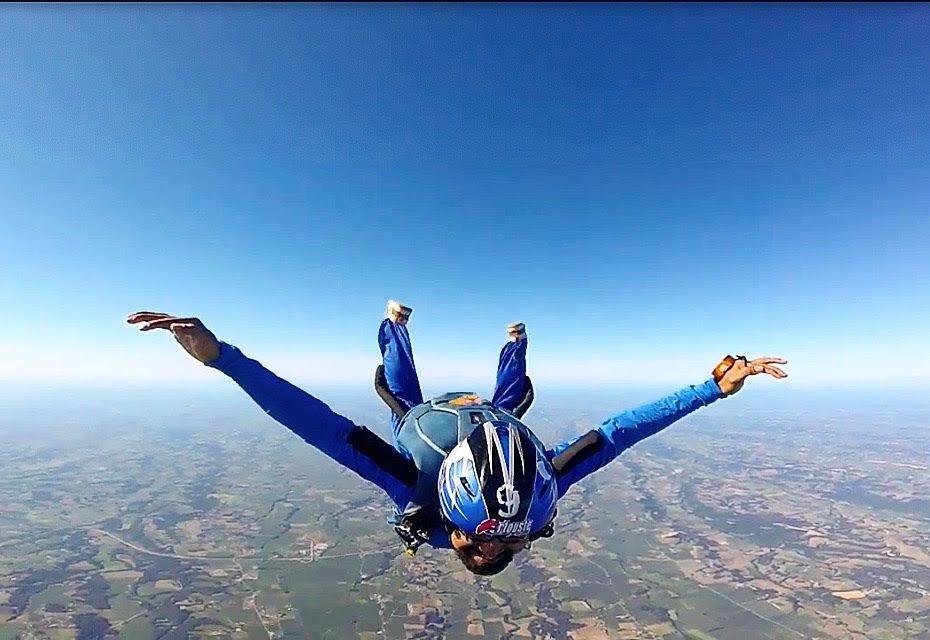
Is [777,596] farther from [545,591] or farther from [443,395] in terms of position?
[443,395]

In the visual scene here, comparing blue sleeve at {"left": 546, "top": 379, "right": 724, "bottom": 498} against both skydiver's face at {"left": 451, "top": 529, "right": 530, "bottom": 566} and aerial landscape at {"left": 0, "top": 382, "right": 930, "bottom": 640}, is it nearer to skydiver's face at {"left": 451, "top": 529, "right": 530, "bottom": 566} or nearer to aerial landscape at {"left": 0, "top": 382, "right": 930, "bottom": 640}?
skydiver's face at {"left": 451, "top": 529, "right": 530, "bottom": 566}

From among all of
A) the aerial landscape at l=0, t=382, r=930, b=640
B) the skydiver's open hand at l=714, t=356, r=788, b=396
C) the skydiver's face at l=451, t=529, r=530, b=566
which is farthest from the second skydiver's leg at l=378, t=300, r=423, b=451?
the aerial landscape at l=0, t=382, r=930, b=640

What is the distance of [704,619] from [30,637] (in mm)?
36596

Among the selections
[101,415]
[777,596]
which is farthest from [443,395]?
[101,415]

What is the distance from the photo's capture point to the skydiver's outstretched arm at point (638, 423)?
3.23 metres

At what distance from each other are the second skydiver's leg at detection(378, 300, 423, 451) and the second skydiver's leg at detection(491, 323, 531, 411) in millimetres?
905

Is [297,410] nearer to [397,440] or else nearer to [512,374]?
[397,440]

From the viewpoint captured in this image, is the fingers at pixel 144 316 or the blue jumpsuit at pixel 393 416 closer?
the fingers at pixel 144 316

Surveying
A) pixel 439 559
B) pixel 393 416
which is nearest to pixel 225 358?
pixel 393 416

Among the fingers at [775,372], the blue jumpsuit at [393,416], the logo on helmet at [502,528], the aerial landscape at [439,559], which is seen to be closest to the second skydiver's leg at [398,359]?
the blue jumpsuit at [393,416]

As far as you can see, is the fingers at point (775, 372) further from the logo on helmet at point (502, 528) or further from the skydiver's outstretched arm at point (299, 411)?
the skydiver's outstretched arm at point (299, 411)

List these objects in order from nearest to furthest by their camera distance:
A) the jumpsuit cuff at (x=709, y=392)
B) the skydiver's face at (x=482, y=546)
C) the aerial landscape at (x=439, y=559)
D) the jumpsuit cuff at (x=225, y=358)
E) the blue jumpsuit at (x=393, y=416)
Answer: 1. the jumpsuit cuff at (x=225, y=358)
2. the blue jumpsuit at (x=393, y=416)
3. the skydiver's face at (x=482, y=546)
4. the jumpsuit cuff at (x=709, y=392)
5. the aerial landscape at (x=439, y=559)

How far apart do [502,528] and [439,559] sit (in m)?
39.2

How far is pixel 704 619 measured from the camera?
93.4ft
